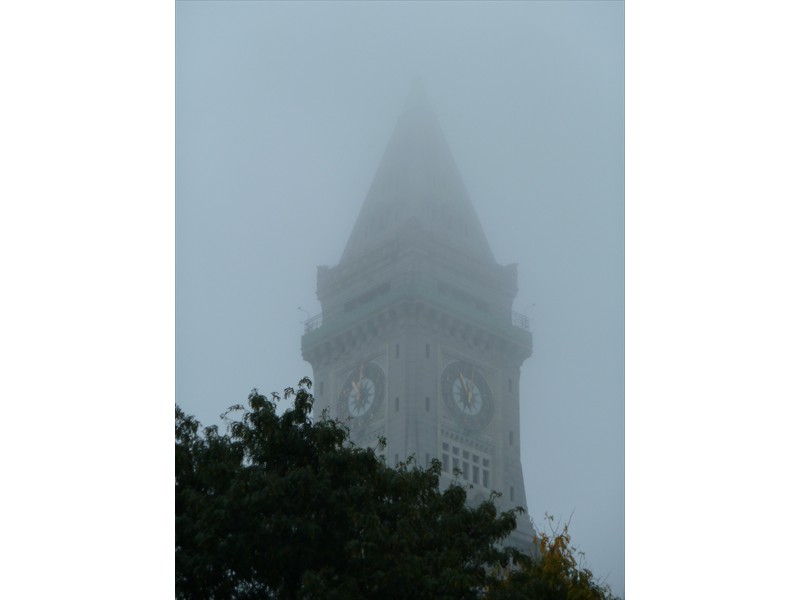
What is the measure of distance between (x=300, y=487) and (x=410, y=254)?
141 feet

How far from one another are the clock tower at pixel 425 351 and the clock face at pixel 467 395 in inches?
3.2

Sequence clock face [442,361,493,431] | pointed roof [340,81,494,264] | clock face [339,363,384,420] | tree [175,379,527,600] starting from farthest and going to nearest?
clock face [442,361,493,431], clock face [339,363,384,420], pointed roof [340,81,494,264], tree [175,379,527,600]

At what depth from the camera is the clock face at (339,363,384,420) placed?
2771 inches

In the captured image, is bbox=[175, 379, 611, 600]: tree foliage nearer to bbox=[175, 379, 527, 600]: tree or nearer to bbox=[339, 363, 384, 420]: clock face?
bbox=[175, 379, 527, 600]: tree

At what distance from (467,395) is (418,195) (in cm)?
1993

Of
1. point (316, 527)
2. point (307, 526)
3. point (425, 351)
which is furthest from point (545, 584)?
point (425, 351)

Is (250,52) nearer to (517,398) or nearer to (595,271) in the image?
(595,271)

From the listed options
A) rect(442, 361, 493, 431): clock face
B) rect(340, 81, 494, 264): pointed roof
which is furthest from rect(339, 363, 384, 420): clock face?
rect(340, 81, 494, 264): pointed roof

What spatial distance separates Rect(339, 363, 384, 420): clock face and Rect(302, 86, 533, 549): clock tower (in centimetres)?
6

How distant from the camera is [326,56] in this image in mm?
31469

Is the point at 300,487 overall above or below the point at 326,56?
below

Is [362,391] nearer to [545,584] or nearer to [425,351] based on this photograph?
[425,351]

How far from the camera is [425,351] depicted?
7175 cm
